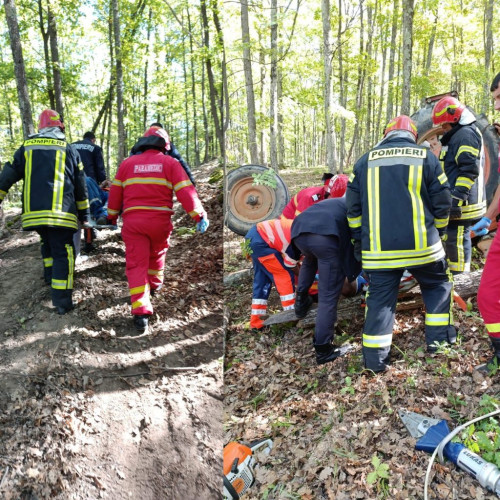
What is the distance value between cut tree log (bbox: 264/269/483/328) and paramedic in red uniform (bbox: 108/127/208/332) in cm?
159

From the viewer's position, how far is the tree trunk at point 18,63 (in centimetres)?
687

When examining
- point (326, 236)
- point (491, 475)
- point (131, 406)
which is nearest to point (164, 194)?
point (326, 236)

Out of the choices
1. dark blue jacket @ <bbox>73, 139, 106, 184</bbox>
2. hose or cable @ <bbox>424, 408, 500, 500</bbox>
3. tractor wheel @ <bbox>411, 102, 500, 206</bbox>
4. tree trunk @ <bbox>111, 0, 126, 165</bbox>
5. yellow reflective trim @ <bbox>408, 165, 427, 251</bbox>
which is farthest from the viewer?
tree trunk @ <bbox>111, 0, 126, 165</bbox>

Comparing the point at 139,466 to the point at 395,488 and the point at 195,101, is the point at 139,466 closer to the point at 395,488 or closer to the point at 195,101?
the point at 395,488

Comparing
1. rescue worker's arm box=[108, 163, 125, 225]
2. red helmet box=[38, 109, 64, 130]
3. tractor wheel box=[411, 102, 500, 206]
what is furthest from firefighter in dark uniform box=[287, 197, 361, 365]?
red helmet box=[38, 109, 64, 130]

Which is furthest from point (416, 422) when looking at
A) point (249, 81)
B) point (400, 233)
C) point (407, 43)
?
point (249, 81)

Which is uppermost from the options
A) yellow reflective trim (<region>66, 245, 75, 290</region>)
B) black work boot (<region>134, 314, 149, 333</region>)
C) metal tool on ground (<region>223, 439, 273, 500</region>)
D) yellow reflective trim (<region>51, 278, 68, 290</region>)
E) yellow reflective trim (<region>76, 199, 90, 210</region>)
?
yellow reflective trim (<region>76, 199, 90, 210</region>)

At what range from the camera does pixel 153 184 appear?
5.02 meters

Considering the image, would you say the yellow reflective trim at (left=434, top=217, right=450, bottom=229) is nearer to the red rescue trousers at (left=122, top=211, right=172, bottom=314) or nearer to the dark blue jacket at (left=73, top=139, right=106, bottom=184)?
the red rescue trousers at (left=122, top=211, right=172, bottom=314)

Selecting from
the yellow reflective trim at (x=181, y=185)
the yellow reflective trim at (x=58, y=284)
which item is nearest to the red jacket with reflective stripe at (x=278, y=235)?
the yellow reflective trim at (x=181, y=185)

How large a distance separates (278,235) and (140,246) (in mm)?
1787

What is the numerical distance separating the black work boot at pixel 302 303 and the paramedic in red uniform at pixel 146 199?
146 centimetres

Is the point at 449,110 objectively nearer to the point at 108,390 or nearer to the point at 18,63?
the point at 108,390

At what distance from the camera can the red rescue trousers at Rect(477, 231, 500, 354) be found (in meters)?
3.58
